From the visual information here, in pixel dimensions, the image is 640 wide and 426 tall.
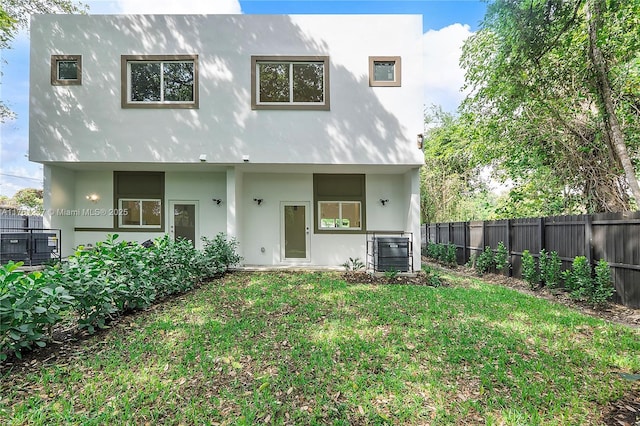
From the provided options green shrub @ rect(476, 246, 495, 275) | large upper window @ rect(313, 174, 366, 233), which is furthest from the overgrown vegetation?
green shrub @ rect(476, 246, 495, 275)

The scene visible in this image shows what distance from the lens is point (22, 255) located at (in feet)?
26.6

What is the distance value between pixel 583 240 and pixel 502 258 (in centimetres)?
239

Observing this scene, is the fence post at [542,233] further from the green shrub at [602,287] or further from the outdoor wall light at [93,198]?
the outdoor wall light at [93,198]

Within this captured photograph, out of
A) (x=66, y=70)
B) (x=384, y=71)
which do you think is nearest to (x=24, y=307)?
(x=66, y=70)

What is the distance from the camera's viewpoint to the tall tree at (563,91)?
679 centimetres

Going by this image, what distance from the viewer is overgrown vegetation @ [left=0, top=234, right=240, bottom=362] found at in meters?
2.99

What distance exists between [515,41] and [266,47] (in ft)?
20.1

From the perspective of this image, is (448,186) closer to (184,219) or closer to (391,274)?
(391,274)

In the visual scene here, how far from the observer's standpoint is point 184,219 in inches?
384

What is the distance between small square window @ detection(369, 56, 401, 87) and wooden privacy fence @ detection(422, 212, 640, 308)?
4.96 m

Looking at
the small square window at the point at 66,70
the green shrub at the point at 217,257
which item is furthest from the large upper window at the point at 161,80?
the green shrub at the point at 217,257

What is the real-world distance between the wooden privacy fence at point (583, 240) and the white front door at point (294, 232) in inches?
216

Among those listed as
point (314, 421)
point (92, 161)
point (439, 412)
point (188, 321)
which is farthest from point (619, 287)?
point (92, 161)

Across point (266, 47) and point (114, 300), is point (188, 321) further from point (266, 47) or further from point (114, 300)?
point (266, 47)
